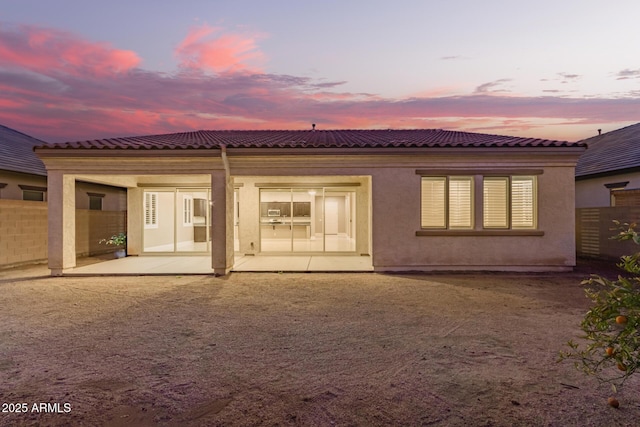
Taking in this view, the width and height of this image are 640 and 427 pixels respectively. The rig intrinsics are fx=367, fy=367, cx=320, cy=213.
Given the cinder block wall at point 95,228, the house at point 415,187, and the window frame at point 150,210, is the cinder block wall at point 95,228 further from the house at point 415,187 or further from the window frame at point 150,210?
the house at point 415,187

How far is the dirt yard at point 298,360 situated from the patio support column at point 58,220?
2.03 metres

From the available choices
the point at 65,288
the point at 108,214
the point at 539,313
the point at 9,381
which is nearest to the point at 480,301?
the point at 539,313

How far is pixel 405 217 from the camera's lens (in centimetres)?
1030

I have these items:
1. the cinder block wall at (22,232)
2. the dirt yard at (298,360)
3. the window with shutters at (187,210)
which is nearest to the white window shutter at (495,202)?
the dirt yard at (298,360)

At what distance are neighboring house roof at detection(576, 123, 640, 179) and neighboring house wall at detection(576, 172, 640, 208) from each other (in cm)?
32

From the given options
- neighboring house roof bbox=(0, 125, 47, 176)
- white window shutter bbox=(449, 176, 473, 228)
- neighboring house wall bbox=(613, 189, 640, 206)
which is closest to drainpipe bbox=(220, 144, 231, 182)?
neighboring house roof bbox=(0, 125, 47, 176)

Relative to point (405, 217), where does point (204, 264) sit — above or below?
below

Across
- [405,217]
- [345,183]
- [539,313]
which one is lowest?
[539,313]

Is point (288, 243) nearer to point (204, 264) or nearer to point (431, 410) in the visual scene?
point (204, 264)

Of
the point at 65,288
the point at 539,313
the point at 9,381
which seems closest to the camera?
the point at 9,381

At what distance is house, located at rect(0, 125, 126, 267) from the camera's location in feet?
37.7

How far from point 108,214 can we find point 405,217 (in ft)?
40.8

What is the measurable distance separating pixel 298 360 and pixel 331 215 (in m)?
10.3

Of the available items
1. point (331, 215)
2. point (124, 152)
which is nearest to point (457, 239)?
point (331, 215)
